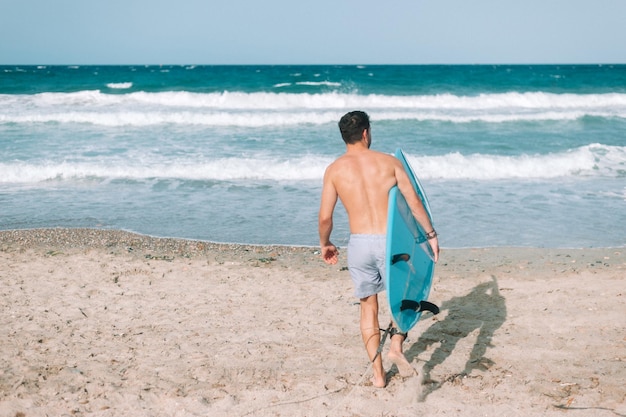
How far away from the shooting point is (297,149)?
13.7 meters

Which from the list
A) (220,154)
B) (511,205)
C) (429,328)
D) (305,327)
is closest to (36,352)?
(305,327)

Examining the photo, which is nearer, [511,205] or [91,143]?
[511,205]

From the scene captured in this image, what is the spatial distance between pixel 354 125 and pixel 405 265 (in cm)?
86

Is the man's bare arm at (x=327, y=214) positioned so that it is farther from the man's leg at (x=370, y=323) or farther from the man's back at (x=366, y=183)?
the man's leg at (x=370, y=323)

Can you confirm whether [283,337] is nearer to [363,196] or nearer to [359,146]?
[363,196]

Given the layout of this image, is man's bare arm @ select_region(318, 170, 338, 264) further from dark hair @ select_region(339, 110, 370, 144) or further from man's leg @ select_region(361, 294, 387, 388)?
man's leg @ select_region(361, 294, 387, 388)

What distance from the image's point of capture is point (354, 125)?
317 centimetres

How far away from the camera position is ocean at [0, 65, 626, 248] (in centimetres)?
770

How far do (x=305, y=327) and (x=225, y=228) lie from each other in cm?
337

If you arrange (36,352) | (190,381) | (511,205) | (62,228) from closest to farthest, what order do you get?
1. (190,381)
2. (36,352)
3. (62,228)
4. (511,205)

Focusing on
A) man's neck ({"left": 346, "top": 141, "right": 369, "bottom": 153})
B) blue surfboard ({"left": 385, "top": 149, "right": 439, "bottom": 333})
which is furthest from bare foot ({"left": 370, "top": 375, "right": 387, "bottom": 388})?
man's neck ({"left": 346, "top": 141, "right": 369, "bottom": 153})

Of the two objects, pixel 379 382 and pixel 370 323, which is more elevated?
pixel 370 323

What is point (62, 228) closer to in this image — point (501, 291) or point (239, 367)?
point (239, 367)

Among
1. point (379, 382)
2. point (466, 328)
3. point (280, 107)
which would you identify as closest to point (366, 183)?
point (379, 382)
